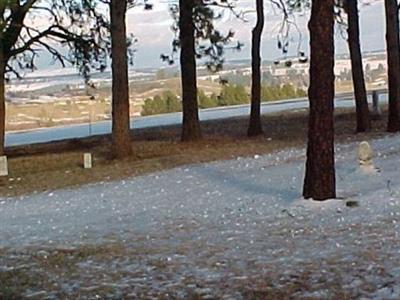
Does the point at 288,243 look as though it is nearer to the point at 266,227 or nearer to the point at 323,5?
the point at 266,227

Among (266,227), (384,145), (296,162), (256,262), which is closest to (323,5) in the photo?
(266,227)

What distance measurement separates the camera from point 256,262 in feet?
28.7

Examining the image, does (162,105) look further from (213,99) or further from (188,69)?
(188,69)

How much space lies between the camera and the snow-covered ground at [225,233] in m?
7.80

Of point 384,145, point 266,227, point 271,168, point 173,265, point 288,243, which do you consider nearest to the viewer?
point 173,265

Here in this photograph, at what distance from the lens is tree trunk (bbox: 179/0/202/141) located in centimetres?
2525

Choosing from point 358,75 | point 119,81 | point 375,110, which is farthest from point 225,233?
point 375,110

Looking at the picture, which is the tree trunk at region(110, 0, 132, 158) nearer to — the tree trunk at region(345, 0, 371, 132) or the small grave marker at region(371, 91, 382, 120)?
the tree trunk at region(345, 0, 371, 132)

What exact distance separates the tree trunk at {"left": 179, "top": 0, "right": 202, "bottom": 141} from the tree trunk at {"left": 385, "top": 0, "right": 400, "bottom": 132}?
513 centimetres

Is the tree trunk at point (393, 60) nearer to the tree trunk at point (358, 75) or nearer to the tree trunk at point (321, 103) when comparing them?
the tree trunk at point (358, 75)

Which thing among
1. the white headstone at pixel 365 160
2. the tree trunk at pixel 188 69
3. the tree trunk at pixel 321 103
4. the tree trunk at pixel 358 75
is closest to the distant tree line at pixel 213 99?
the tree trunk at pixel 358 75

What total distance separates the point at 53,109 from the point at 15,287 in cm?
3806

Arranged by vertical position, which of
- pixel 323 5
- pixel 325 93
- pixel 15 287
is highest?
pixel 323 5

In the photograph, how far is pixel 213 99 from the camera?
171 ft
